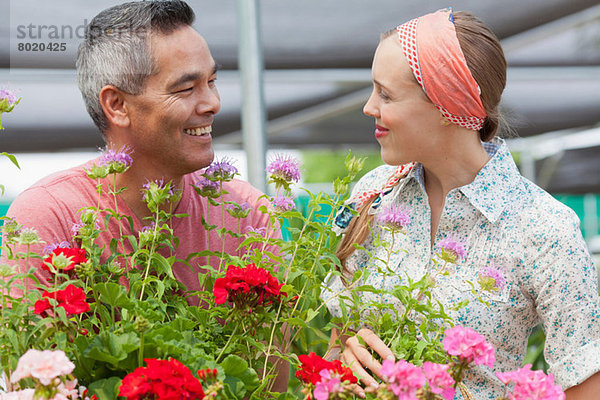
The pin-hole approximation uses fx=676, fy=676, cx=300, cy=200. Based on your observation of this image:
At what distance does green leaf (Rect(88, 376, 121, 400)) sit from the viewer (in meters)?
0.87

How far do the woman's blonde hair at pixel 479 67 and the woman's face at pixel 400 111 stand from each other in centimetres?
9

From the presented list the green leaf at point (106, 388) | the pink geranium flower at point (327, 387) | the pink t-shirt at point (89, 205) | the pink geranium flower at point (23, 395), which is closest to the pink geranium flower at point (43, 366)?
the pink geranium flower at point (23, 395)

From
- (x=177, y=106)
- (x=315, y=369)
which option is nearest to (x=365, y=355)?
(x=315, y=369)

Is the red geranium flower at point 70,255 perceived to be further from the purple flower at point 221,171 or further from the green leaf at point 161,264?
the purple flower at point 221,171

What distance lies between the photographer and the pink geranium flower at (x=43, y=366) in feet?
2.35

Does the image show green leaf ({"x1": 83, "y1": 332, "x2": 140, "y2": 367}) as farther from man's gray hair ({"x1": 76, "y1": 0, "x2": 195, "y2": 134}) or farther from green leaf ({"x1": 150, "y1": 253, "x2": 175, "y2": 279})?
man's gray hair ({"x1": 76, "y1": 0, "x2": 195, "y2": 134})

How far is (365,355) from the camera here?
1.06 metres

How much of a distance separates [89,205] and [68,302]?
0.57 m

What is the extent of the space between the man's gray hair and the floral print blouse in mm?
596

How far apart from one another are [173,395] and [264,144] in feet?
4.10

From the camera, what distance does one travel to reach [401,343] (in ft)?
3.40

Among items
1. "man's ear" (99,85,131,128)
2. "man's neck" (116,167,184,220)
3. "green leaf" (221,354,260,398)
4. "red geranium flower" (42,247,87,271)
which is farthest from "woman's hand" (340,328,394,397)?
"man's ear" (99,85,131,128)

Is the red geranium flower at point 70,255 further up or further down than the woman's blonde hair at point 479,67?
further down

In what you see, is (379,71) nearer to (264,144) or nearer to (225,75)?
(264,144)
